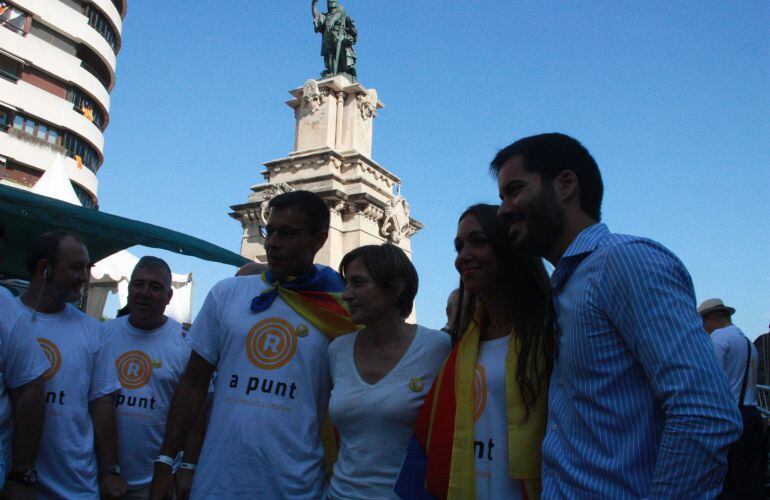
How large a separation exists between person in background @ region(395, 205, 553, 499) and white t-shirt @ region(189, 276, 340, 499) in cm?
49

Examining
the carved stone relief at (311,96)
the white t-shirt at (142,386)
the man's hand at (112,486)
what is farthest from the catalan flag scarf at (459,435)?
the carved stone relief at (311,96)

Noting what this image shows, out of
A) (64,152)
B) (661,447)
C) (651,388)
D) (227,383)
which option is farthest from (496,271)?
(64,152)

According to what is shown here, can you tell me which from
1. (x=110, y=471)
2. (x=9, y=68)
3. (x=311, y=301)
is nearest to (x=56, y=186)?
(x=110, y=471)

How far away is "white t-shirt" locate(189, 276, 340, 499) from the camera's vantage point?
246 centimetres

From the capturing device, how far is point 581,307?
1648 millimetres

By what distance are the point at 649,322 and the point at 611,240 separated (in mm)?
286

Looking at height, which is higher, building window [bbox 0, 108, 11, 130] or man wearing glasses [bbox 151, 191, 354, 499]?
building window [bbox 0, 108, 11, 130]

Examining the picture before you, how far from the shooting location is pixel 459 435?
2.20m

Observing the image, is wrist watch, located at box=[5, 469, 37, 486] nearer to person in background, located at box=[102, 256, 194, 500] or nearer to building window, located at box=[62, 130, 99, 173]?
person in background, located at box=[102, 256, 194, 500]

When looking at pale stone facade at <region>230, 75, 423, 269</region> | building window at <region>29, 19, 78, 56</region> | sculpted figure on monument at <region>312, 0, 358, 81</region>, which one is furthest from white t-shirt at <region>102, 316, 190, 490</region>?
building window at <region>29, 19, 78, 56</region>

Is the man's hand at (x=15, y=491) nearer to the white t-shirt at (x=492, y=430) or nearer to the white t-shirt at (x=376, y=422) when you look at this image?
the white t-shirt at (x=376, y=422)

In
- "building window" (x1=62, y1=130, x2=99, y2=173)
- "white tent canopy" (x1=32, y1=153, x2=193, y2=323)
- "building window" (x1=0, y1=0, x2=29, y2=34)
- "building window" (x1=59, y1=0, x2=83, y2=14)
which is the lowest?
"white tent canopy" (x1=32, y1=153, x2=193, y2=323)

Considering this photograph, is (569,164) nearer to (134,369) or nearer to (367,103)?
(134,369)

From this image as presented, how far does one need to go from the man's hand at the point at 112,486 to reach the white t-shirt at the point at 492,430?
2.02 metres
